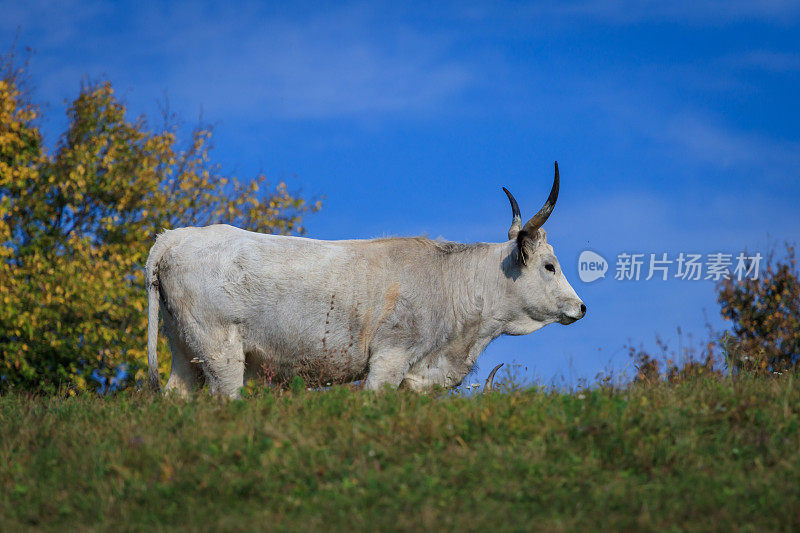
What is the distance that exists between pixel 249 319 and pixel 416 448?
378cm

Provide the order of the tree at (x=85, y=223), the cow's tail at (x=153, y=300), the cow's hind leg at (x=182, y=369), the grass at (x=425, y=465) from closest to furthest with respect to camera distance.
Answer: the grass at (x=425, y=465) → the cow's tail at (x=153, y=300) → the cow's hind leg at (x=182, y=369) → the tree at (x=85, y=223)

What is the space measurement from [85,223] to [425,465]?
15.8 metres

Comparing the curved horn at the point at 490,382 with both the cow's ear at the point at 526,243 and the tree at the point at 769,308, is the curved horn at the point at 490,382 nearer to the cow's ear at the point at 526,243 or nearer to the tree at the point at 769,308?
the cow's ear at the point at 526,243

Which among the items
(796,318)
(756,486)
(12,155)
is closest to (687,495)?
(756,486)

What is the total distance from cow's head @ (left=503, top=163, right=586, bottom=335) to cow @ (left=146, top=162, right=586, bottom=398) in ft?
0.21

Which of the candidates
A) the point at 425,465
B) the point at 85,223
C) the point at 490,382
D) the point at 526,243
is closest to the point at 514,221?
the point at 526,243

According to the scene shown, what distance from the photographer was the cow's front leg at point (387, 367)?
31.8ft

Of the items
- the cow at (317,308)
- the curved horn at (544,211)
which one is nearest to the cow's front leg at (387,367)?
the cow at (317,308)

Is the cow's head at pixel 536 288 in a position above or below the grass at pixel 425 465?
above

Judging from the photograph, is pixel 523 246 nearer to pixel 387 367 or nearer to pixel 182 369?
pixel 387 367

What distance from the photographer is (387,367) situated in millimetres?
9750

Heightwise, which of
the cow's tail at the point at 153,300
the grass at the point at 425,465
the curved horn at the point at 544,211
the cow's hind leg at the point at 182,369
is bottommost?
the grass at the point at 425,465

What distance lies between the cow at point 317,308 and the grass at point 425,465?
77.0 inches

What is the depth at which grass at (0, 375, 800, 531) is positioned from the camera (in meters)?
5.48
